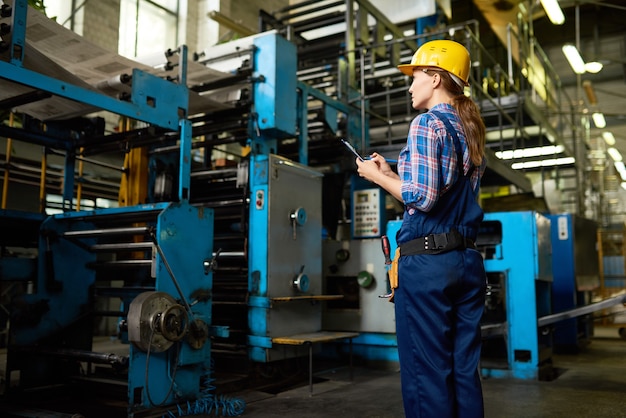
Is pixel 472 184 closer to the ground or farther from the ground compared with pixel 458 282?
farther from the ground

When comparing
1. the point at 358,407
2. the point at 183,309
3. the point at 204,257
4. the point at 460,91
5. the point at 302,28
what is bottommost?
the point at 358,407

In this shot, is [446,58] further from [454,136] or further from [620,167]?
[620,167]

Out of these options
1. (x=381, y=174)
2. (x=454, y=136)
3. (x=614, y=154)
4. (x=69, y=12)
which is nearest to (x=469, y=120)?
(x=454, y=136)

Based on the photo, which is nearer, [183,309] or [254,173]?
[183,309]

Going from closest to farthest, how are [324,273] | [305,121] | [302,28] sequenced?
[305,121]
[324,273]
[302,28]

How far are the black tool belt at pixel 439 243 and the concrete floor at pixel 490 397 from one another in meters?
1.86

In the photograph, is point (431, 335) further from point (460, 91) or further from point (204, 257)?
point (204, 257)

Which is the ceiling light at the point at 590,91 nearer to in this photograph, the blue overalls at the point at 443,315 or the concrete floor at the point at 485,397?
the concrete floor at the point at 485,397

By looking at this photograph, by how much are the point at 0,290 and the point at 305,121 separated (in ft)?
15.0

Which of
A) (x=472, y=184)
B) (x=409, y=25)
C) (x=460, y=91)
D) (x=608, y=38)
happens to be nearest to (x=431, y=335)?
(x=472, y=184)

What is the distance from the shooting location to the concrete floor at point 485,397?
11.6ft

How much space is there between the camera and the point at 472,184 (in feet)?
6.86

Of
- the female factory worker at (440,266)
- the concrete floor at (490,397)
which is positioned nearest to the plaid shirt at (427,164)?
the female factory worker at (440,266)

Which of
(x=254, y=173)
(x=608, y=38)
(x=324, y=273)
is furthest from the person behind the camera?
(x=608, y=38)
